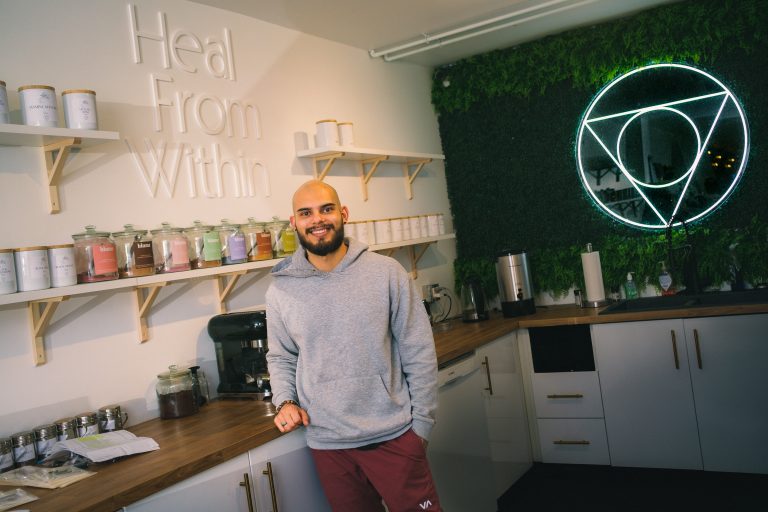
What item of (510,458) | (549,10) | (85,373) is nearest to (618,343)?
(510,458)

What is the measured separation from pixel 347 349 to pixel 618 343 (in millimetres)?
2018

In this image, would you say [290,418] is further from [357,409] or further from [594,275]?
[594,275]

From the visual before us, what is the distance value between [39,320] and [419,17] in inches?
93.9

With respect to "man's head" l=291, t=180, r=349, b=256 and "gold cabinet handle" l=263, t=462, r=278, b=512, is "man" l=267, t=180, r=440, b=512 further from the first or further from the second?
"gold cabinet handle" l=263, t=462, r=278, b=512

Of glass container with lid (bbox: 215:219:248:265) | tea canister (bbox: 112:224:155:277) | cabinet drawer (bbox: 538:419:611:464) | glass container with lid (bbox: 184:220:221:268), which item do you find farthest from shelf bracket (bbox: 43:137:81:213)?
cabinet drawer (bbox: 538:419:611:464)

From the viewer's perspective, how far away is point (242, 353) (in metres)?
2.63

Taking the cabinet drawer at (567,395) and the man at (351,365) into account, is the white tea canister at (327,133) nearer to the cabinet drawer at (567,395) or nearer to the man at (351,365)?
the man at (351,365)

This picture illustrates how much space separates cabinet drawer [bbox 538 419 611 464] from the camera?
3.60 meters

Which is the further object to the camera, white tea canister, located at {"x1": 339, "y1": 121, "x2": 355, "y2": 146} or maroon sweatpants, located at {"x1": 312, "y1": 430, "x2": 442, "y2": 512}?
white tea canister, located at {"x1": 339, "y1": 121, "x2": 355, "y2": 146}

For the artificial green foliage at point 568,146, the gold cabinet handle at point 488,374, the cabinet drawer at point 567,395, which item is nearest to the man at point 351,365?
the gold cabinet handle at point 488,374

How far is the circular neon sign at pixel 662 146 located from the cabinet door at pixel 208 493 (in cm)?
291

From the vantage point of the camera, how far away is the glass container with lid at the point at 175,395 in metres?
2.42

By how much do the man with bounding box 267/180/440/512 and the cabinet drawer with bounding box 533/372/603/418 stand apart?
1.74 m

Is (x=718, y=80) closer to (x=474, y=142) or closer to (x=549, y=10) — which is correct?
(x=549, y=10)
